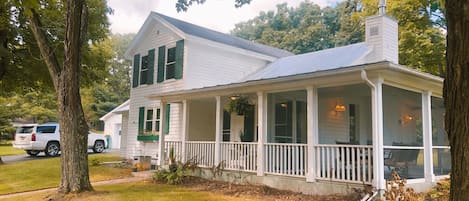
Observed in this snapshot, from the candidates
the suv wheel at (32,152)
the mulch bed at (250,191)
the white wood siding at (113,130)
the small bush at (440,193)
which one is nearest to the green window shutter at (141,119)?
the mulch bed at (250,191)

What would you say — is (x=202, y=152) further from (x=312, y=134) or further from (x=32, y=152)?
(x=32, y=152)

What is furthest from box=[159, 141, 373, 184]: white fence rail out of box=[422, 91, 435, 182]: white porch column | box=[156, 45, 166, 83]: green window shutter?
box=[156, 45, 166, 83]: green window shutter

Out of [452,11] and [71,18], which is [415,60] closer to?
[71,18]

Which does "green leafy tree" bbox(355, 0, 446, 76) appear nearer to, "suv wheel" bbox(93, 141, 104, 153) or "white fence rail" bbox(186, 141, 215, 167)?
"white fence rail" bbox(186, 141, 215, 167)

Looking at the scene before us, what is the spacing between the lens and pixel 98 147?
859 inches

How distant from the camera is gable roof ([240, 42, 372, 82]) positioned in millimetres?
10356

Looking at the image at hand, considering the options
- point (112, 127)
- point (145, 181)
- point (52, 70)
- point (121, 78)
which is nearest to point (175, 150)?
point (145, 181)

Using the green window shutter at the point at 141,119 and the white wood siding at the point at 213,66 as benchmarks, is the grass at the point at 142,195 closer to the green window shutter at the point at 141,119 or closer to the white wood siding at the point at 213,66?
the white wood siding at the point at 213,66

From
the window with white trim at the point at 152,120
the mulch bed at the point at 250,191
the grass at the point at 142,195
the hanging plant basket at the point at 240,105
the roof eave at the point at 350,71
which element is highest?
the roof eave at the point at 350,71

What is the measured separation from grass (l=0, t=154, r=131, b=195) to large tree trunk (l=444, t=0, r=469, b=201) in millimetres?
10310

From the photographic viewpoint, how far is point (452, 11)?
8.50 feet

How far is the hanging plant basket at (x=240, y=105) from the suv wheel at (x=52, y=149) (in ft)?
39.0

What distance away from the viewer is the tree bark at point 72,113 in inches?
333

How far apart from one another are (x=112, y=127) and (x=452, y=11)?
29.8 metres
